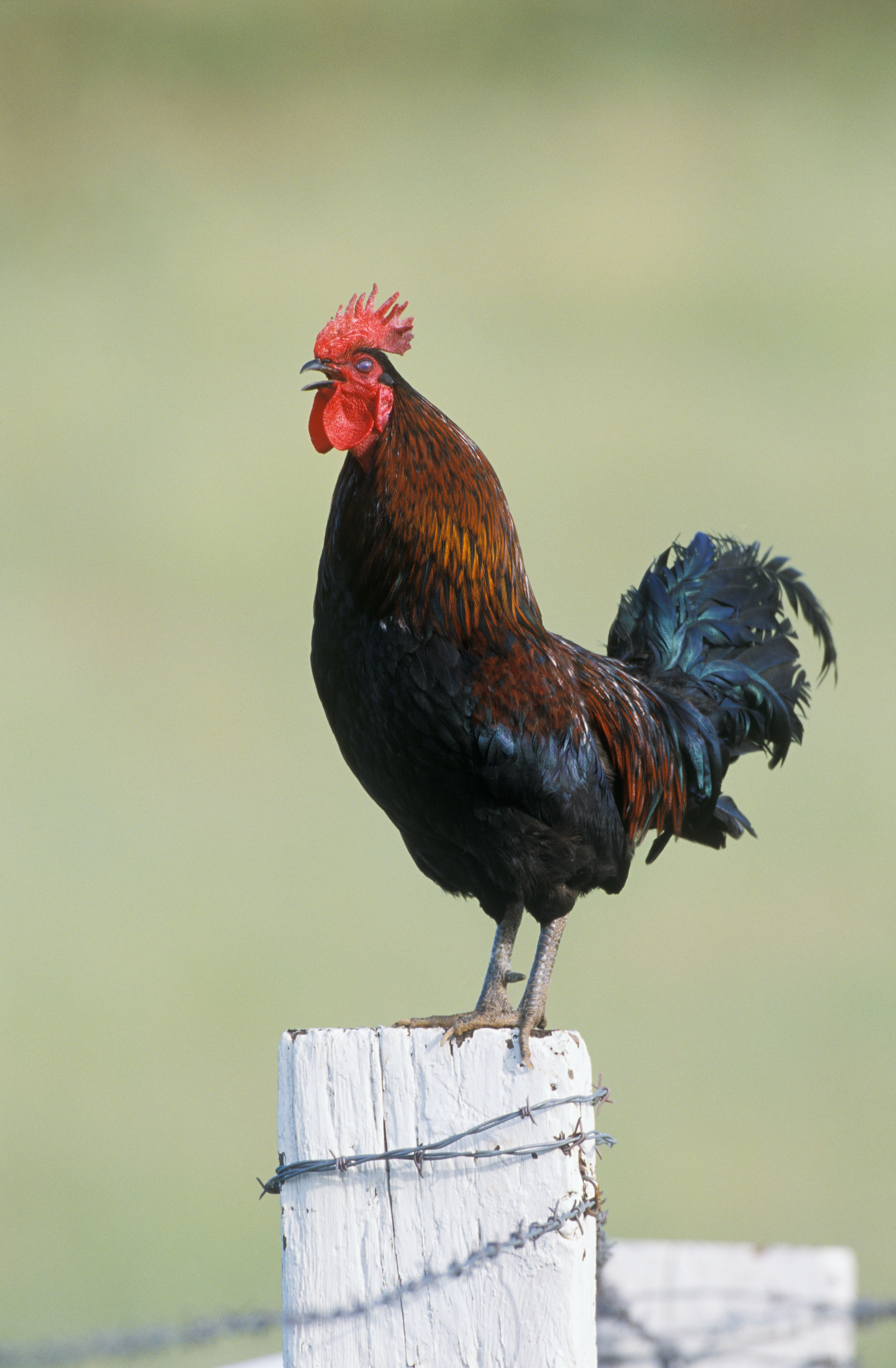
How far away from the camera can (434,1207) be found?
5.42 ft

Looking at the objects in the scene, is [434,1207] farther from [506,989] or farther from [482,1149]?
[506,989]

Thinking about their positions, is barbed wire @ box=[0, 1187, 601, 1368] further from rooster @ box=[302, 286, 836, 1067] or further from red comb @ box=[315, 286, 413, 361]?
red comb @ box=[315, 286, 413, 361]

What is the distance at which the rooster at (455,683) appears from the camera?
228cm

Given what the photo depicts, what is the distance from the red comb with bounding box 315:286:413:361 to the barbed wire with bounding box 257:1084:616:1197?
144 centimetres

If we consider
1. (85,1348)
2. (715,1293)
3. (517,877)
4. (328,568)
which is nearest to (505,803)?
(517,877)

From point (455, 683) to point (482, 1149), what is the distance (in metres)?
0.87

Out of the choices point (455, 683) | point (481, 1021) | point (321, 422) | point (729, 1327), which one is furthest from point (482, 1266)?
point (729, 1327)

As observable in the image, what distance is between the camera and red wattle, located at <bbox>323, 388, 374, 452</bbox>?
2369 millimetres

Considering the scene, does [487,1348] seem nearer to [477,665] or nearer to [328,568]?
[477,665]

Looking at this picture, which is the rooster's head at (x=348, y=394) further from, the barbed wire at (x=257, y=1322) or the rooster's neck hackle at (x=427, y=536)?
the barbed wire at (x=257, y=1322)

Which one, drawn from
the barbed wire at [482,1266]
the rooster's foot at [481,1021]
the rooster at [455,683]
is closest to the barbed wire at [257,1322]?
the barbed wire at [482,1266]

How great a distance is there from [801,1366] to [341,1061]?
2.10 metres

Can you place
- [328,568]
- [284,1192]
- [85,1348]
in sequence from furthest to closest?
1. [328,568]
2. [85,1348]
3. [284,1192]

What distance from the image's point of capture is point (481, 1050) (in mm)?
1677
